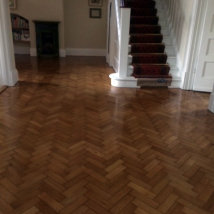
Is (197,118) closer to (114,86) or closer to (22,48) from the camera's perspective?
(114,86)

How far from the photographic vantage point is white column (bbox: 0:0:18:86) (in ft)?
12.8

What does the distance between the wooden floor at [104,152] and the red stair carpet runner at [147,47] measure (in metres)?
0.49

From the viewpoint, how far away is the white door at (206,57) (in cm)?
392

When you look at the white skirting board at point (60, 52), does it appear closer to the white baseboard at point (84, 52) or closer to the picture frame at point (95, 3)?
the white baseboard at point (84, 52)

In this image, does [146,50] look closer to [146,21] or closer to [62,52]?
[146,21]

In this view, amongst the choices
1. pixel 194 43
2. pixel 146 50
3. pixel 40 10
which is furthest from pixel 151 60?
pixel 40 10

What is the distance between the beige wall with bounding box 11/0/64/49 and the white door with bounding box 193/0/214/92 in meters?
4.62

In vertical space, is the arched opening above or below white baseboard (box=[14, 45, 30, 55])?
above

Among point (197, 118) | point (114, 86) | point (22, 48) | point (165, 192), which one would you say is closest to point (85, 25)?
point (22, 48)

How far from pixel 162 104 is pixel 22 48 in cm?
568

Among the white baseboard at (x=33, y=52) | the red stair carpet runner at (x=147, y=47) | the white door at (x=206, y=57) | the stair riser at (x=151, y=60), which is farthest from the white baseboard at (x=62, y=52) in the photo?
the white door at (x=206, y=57)

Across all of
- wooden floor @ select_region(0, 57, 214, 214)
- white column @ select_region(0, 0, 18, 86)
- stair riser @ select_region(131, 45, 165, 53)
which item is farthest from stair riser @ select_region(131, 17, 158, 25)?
white column @ select_region(0, 0, 18, 86)

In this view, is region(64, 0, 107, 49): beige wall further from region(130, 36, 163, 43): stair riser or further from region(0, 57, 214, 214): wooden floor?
region(0, 57, 214, 214): wooden floor

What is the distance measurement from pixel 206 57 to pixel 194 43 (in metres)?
0.32
